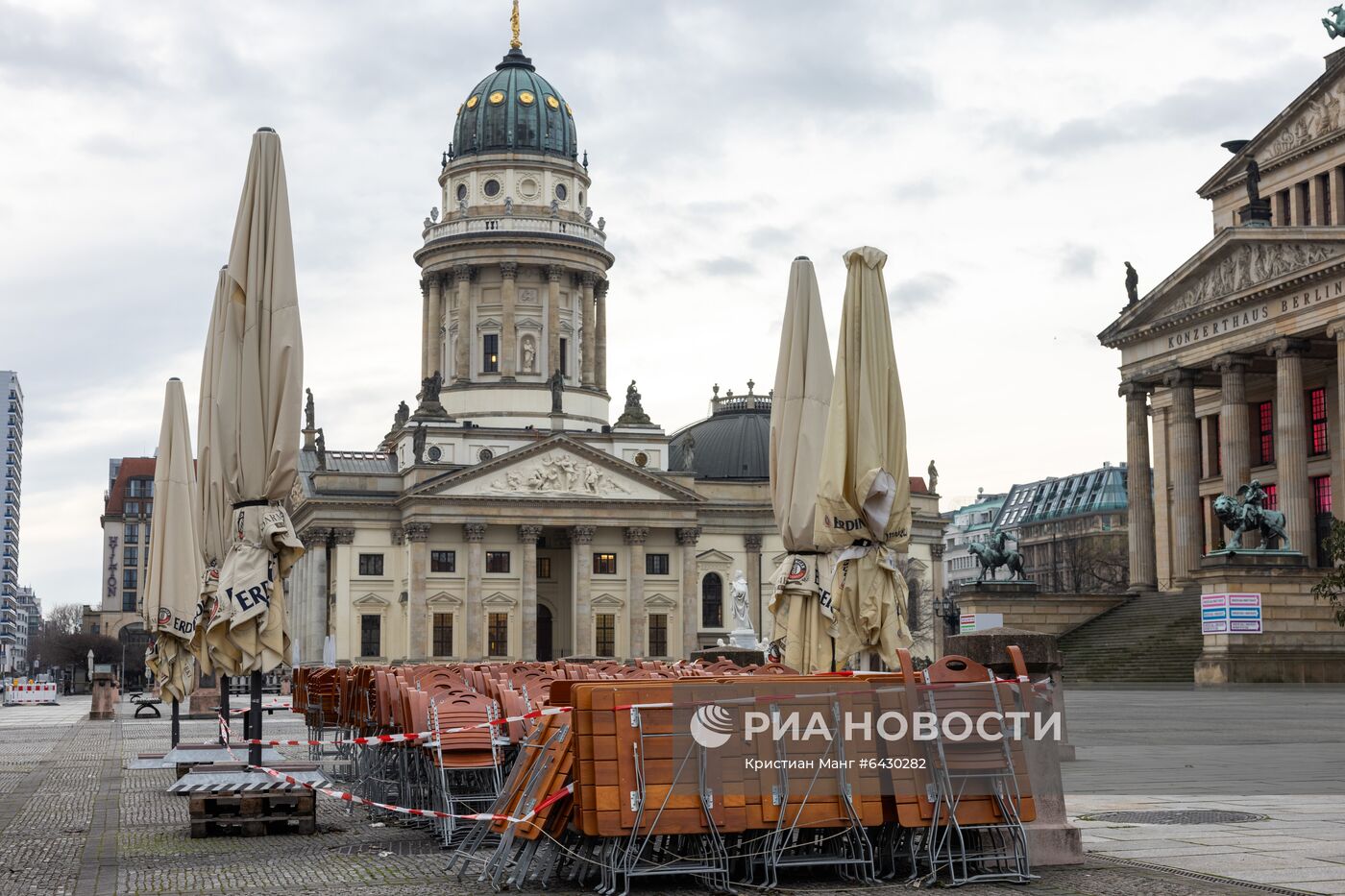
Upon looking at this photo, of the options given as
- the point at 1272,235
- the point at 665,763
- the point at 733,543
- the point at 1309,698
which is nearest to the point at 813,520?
the point at 665,763

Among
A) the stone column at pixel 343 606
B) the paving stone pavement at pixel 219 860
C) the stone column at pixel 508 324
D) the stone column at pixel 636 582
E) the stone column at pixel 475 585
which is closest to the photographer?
the paving stone pavement at pixel 219 860

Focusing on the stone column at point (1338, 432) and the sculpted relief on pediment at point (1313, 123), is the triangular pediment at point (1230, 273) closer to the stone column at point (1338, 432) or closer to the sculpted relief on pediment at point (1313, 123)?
the stone column at point (1338, 432)

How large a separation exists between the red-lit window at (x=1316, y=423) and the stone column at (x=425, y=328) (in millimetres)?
59996

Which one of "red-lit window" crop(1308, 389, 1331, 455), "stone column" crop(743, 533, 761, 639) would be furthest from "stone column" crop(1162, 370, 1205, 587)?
"stone column" crop(743, 533, 761, 639)

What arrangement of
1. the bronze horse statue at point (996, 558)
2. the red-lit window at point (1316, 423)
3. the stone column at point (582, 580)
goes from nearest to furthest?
the bronze horse statue at point (996, 558) < the red-lit window at point (1316, 423) < the stone column at point (582, 580)

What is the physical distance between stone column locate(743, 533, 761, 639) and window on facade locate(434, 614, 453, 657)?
16780 mm

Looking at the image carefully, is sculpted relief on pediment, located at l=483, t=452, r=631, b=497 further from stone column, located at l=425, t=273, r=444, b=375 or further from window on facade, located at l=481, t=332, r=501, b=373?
stone column, located at l=425, t=273, r=444, b=375

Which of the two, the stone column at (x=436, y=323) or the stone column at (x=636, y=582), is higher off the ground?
the stone column at (x=436, y=323)

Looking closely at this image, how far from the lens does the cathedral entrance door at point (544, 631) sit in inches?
3935

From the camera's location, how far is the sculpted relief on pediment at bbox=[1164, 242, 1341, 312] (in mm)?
54594

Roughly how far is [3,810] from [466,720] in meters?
5.88

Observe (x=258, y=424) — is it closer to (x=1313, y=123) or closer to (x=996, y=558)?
(x=996, y=558)

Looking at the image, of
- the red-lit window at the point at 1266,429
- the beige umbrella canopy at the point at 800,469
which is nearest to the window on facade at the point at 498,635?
the red-lit window at the point at 1266,429

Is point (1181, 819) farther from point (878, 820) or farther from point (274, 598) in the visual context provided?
point (274, 598)
